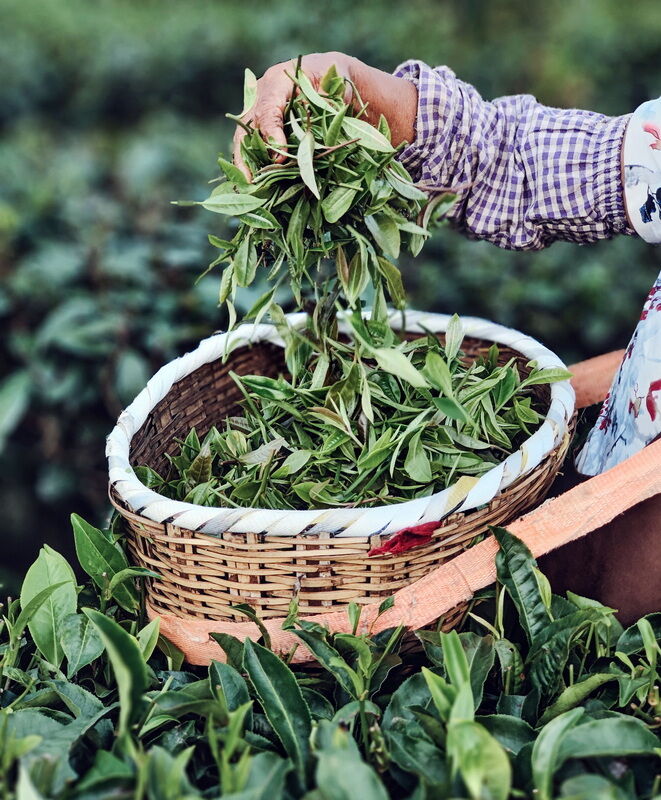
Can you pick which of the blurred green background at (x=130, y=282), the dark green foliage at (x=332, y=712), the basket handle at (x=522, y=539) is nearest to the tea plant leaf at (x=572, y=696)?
the dark green foliage at (x=332, y=712)

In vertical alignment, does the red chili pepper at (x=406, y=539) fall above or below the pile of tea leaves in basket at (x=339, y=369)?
below

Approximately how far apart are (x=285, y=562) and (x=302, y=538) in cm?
4

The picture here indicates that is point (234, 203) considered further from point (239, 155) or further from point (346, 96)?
point (346, 96)

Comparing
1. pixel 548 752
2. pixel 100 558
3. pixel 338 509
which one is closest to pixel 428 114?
pixel 338 509

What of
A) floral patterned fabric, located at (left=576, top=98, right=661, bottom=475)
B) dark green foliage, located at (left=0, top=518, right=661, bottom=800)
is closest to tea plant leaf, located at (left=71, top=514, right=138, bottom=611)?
dark green foliage, located at (left=0, top=518, right=661, bottom=800)

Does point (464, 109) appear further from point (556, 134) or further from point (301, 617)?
point (301, 617)

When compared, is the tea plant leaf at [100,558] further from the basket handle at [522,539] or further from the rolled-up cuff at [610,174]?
the rolled-up cuff at [610,174]

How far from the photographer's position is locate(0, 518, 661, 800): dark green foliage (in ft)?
2.38

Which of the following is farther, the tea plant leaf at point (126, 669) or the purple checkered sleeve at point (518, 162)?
the purple checkered sleeve at point (518, 162)

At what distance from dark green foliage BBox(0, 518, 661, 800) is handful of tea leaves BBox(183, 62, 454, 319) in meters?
0.36

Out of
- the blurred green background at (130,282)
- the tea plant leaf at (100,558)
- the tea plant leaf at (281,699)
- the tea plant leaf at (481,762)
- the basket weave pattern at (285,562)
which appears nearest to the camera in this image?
the tea plant leaf at (481,762)

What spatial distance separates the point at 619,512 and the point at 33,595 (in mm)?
656

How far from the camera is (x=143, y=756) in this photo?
727 mm

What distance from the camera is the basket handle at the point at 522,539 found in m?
0.94
